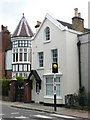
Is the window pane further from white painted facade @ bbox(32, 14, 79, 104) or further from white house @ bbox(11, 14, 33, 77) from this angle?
white house @ bbox(11, 14, 33, 77)

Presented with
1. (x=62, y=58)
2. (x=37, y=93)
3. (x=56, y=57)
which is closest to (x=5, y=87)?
(x=37, y=93)

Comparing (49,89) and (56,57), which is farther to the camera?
(49,89)

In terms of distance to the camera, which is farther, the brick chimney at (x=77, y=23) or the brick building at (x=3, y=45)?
the brick building at (x=3, y=45)

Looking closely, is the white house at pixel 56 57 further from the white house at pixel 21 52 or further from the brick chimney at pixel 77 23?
the white house at pixel 21 52

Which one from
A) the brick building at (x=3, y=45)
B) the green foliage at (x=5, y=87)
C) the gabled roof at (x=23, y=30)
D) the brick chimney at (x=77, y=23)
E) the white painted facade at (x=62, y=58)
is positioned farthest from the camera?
the brick building at (x=3, y=45)

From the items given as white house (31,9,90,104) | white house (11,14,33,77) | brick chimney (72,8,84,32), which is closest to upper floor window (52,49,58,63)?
white house (31,9,90,104)

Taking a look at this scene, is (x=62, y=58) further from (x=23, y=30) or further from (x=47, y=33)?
(x=23, y=30)

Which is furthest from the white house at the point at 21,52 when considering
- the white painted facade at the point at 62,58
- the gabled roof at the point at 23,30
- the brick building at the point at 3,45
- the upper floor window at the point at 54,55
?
the upper floor window at the point at 54,55

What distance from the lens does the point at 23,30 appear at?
4169cm

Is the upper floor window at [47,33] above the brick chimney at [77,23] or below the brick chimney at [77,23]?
below

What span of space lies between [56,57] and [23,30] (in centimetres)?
2178

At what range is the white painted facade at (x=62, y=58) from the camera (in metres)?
19.8

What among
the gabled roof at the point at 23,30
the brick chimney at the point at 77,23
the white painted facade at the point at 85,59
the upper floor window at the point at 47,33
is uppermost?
the gabled roof at the point at 23,30

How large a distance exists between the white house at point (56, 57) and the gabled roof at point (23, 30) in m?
18.0
